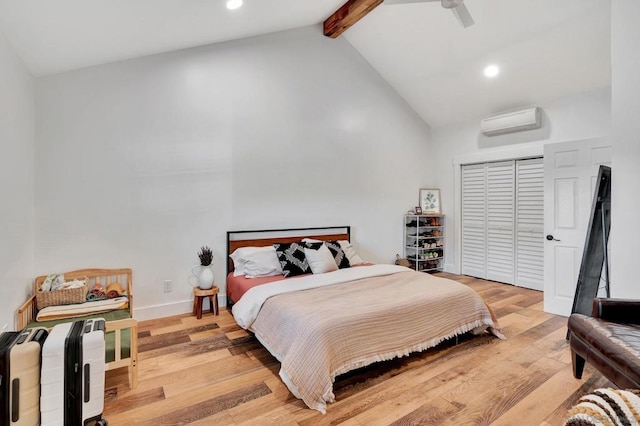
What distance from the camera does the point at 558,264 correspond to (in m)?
3.66

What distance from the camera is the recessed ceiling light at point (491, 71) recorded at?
4301mm

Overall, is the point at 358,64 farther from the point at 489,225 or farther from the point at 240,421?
the point at 240,421

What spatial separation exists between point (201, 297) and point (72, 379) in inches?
78.6

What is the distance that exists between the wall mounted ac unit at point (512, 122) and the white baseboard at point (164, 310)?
4573mm

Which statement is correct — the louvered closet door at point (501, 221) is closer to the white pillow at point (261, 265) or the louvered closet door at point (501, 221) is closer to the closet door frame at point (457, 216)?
the closet door frame at point (457, 216)

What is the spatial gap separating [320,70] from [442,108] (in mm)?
2165

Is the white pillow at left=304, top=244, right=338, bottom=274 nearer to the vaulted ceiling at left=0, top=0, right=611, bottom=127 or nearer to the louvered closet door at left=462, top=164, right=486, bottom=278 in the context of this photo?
the vaulted ceiling at left=0, top=0, right=611, bottom=127

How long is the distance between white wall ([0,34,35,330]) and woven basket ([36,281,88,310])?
0.40 ft

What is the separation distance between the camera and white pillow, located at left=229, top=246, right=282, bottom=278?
3.58 meters

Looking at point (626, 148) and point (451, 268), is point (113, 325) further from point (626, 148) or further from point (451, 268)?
point (451, 268)

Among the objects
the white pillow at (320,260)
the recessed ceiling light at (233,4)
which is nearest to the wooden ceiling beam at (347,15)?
the recessed ceiling light at (233,4)

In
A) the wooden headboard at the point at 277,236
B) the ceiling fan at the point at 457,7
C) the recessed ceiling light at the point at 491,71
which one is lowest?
the wooden headboard at the point at 277,236

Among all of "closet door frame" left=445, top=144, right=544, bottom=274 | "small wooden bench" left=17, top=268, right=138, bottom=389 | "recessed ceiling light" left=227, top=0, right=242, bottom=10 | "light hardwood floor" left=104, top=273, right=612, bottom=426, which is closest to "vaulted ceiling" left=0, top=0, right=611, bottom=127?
"recessed ceiling light" left=227, top=0, right=242, bottom=10

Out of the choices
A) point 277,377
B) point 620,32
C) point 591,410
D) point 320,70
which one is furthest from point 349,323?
point 320,70
